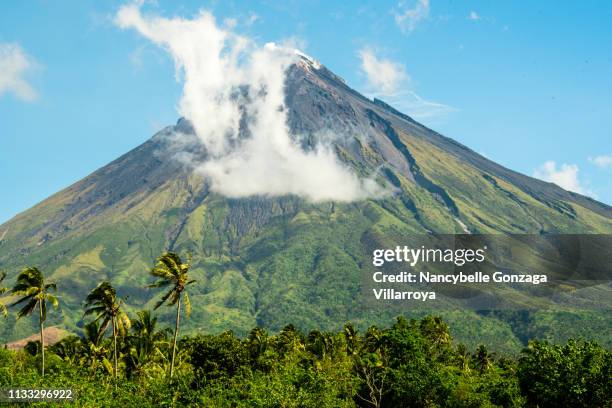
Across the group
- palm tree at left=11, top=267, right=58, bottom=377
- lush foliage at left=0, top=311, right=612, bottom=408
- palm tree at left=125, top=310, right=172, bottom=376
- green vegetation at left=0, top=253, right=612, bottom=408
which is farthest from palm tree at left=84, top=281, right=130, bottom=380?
palm tree at left=125, top=310, right=172, bottom=376

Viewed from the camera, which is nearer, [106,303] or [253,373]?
[106,303]

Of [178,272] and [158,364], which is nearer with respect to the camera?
[178,272]

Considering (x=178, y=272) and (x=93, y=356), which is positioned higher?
(x=178, y=272)

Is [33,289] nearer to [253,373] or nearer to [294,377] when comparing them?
[253,373]

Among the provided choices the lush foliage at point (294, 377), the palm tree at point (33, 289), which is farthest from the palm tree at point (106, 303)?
the lush foliage at point (294, 377)

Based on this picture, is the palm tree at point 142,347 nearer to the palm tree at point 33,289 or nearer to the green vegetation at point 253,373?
the green vegetation at point 253,373

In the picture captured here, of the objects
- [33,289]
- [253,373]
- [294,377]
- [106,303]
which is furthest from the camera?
[253,373]

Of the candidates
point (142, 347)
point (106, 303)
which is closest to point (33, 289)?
point (106, 303)

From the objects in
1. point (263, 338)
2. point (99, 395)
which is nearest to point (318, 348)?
point (263, 338)

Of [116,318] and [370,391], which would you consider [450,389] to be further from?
[116,318]
